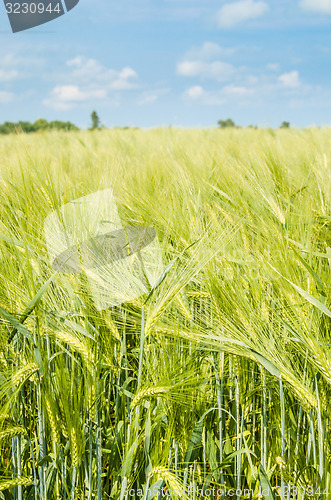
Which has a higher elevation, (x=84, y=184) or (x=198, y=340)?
(x=84, y=184)

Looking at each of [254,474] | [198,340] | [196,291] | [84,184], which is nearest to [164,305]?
[198,340]

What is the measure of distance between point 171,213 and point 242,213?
313mm

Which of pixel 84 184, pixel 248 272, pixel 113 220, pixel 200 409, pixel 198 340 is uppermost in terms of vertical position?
pixel 84 184

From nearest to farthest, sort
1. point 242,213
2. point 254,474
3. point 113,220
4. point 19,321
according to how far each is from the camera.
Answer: point 19,321 < point 254,474 < point 113,220 < point 242,213

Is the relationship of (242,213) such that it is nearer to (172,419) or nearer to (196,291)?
(196,291)

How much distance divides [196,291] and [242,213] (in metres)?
0.37

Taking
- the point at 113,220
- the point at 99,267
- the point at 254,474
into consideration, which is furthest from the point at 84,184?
the point at 254,474

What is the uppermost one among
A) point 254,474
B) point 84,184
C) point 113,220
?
point 84,184

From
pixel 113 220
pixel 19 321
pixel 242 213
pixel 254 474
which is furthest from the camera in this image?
pixel 242 213

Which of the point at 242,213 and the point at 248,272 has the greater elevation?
the point at 242,213

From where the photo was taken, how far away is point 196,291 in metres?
0.90

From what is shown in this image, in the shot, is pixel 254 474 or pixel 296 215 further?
pixel 296 215

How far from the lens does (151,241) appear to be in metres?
0.88

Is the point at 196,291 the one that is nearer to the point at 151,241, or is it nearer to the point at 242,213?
the point at 151,241
